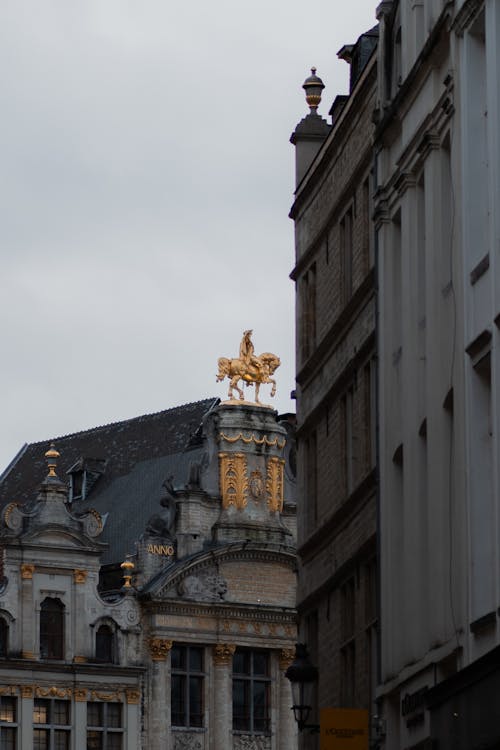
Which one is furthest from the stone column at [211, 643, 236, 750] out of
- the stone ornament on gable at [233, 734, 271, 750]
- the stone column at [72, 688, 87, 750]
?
the stone column at [72, 688, 87, 750]

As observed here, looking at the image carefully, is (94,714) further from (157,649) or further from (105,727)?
(157,649)

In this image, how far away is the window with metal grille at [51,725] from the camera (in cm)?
5734

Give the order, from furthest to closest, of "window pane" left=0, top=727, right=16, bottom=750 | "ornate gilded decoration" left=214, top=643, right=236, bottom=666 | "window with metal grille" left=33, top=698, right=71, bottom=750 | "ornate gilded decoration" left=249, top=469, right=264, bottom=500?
1. "ornate gilded decoration" left=249, top=469, right=264, bottom=500
2. "ornate gilded decoration" left=214, top=643, right=236, bottom=666
3. "window with metal grille" left=33, top=698, right=71, bottom=750
4. "window pane" left=0, top=727, right=16, bottom=750

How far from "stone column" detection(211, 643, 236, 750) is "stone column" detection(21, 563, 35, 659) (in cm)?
514

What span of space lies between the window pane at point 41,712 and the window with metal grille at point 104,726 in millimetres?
1144

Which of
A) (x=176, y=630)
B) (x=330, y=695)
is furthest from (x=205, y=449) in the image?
(x=330, y=695)

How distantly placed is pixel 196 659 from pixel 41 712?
4893 millimetres

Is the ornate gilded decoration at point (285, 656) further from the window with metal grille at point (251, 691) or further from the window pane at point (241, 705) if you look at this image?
the window pane at point (241, 705)

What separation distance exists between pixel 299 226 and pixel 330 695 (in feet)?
25.8

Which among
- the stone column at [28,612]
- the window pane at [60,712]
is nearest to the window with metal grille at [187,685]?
the window pane at [60,712]

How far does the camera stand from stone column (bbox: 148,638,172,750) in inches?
2307

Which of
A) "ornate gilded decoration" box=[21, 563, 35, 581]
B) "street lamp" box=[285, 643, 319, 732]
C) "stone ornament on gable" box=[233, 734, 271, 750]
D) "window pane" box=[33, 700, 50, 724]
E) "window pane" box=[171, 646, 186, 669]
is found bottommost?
"street lamp" box=[285, 643, 319, 732]

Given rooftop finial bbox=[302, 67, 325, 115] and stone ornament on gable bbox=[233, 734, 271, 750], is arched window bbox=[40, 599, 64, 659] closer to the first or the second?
stone ornament on gable bbox=[233, 734, 271, 750]

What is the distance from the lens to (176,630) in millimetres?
60094
